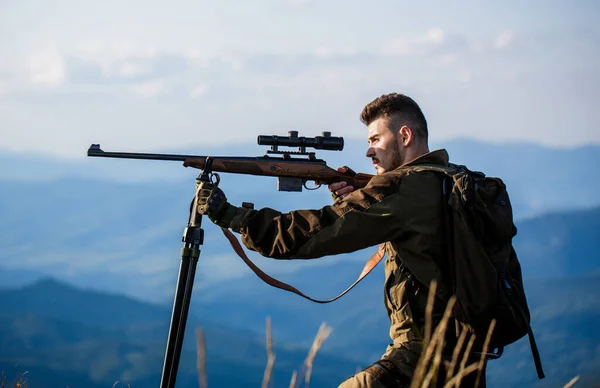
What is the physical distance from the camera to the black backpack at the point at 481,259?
3.48 m

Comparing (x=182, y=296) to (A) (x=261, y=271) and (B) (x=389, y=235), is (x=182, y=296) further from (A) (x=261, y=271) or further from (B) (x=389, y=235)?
(B) (x=389, y=235)

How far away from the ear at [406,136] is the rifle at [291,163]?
1.50 feet

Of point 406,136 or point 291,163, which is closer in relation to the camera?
point 406,136

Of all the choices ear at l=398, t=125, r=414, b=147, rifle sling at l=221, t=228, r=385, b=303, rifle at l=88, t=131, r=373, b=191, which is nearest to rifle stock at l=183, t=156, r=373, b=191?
rifle at l=88, t=131, r=373, b=191

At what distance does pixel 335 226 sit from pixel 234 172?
0.95m

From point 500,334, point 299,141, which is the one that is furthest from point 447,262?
point 299,141

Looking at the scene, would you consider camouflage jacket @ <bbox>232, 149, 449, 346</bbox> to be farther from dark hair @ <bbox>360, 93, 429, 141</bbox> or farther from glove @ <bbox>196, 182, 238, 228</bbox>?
dark hair @ <bbox>360, 93, 429, 141</bbox>

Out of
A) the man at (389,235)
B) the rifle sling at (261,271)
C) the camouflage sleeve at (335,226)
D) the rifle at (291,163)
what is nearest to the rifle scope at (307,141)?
the rifle at (291,163)

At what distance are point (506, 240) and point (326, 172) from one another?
1193 millimetres

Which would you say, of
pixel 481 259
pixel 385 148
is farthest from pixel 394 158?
pixel 481 259

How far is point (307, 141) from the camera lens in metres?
4.43

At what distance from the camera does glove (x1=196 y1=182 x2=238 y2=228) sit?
3.68m

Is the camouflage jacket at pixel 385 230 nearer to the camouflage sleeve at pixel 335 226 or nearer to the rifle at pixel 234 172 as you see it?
the camouflage sleeve at pixel 335 226

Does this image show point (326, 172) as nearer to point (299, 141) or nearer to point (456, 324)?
point (299, 141)
